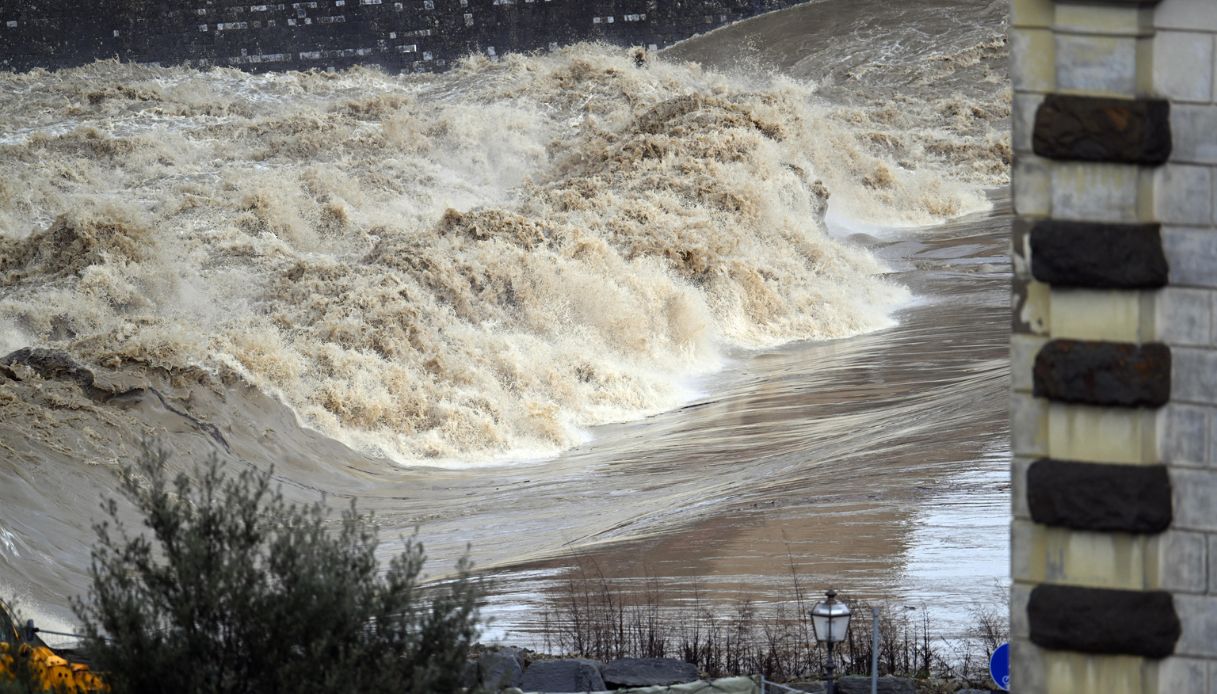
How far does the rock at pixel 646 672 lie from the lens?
8.50 metres

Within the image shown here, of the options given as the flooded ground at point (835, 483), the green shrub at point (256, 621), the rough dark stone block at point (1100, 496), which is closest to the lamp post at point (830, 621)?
the green shrub at point (256, 621)

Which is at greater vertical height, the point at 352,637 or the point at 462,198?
the point at 462,198

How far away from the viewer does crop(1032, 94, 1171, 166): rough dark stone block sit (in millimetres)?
4809

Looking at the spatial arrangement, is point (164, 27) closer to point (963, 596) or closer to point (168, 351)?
point (168, 351)

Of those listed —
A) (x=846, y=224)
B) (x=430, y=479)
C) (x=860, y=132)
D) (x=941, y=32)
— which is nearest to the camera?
(x=430, y=479)

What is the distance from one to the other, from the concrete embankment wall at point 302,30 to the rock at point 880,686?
47933 mm

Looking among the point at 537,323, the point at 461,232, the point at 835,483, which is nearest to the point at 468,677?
the point at 835,483

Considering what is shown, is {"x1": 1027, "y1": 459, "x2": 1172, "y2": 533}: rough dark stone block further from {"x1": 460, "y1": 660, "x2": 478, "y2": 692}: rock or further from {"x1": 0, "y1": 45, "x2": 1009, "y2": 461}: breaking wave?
{"x1": 0, "y1": 45, "x2": 1009, "y2": 461}: breaking wave

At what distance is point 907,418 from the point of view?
1627 centimetres

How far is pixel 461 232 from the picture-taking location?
26.0 m

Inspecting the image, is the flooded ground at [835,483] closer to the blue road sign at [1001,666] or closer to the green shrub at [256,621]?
the blue road sign at [1001,666]

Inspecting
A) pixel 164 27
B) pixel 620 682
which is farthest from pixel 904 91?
pixel 620 682

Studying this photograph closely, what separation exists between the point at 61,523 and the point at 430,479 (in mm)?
4524

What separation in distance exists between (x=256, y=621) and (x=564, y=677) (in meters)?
3.13
